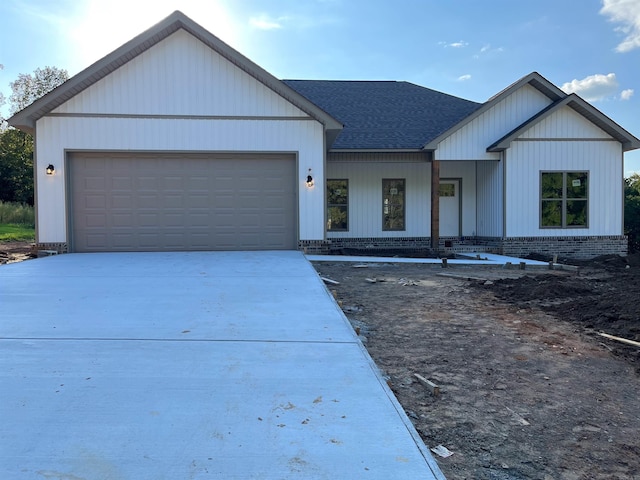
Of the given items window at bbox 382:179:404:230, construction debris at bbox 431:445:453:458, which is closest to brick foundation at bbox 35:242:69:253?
window at bbox 382:179:404:230

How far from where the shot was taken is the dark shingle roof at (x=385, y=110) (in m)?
13.5

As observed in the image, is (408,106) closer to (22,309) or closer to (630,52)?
(630,52)

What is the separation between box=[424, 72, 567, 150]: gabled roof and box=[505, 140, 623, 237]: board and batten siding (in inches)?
52.4

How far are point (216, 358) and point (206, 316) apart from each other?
1354 mm

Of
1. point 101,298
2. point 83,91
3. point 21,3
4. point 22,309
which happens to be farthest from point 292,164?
point 21,3

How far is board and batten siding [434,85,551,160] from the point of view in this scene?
13.2 meters

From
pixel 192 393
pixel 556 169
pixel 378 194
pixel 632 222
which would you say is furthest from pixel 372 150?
pixel 192 393

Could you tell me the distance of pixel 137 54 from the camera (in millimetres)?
10734

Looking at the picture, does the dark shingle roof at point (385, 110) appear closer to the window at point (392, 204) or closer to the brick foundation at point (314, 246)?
the window at point (392, 204)

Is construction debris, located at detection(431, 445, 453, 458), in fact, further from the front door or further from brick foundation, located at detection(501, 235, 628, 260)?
the front door

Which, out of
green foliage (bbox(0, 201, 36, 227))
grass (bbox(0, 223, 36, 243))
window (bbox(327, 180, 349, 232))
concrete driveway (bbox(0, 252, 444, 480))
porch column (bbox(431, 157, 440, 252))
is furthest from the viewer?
green foliage (bbox(0, 201, 36, 227))

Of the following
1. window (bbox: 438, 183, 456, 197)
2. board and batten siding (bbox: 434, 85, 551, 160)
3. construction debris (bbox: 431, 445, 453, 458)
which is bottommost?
construction debris (bbox: 431, 445, 453, 458)

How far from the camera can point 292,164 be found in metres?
11.4

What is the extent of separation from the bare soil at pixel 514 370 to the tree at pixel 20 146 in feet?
102
